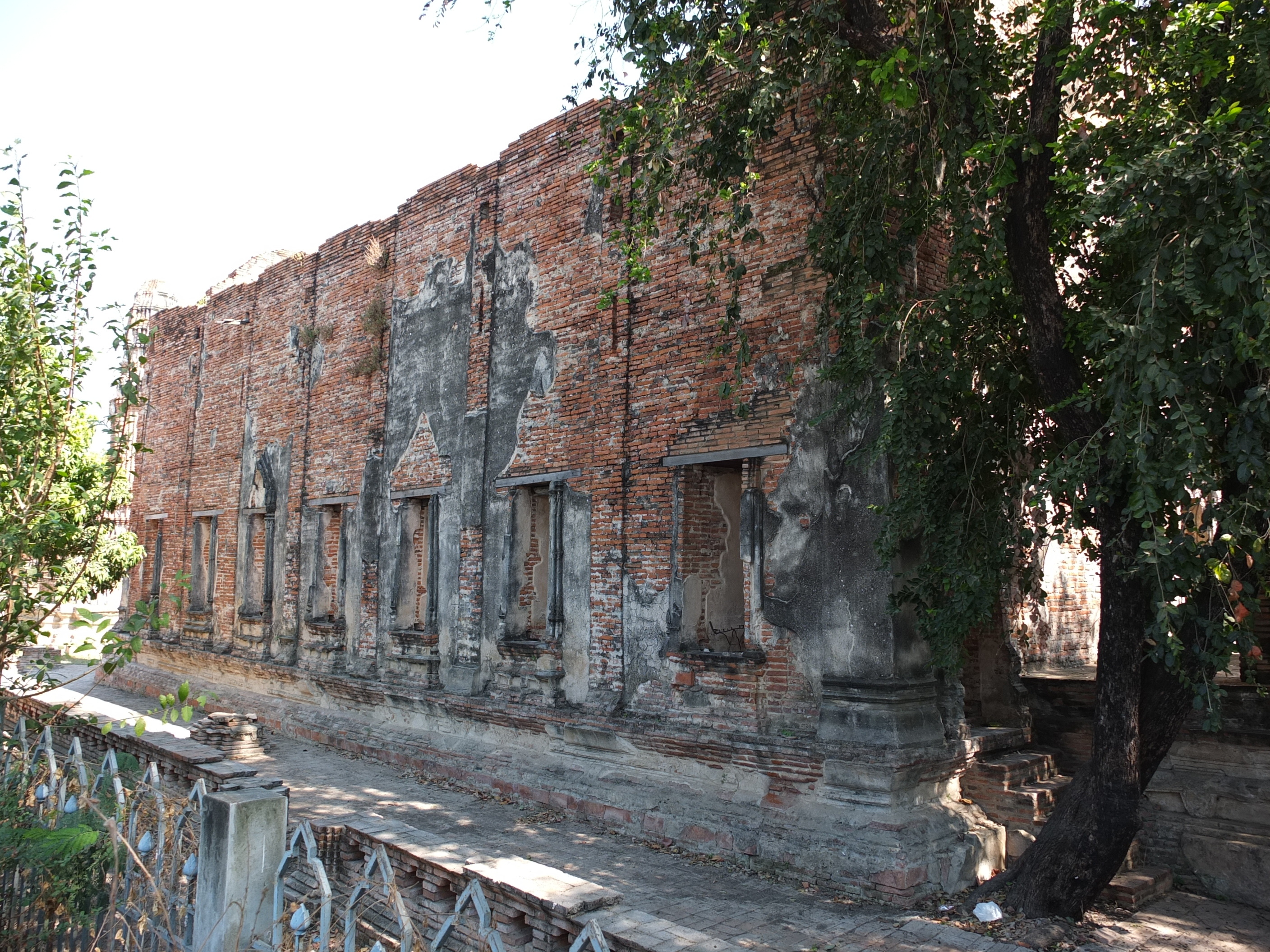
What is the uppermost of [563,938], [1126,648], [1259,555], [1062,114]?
[1062,114]

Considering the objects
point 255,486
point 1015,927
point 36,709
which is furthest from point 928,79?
point 255,486

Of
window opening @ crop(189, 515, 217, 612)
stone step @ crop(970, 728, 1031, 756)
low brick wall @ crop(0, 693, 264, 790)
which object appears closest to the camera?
low brick wall @ crop(0, 693, 264, 790)

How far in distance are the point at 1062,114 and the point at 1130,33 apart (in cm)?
56

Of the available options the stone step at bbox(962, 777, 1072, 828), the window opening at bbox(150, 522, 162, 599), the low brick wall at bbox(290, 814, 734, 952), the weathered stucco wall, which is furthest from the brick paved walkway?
the window opening at bbox(150, 522, 162, 599)

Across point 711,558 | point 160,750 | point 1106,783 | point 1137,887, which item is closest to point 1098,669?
point 1106,783

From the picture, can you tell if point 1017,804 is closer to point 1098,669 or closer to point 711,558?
point 1098,669

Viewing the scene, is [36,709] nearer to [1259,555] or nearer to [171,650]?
[171,650]

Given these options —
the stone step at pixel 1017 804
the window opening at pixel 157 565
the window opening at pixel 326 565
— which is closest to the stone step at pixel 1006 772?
the stone step at pixel 1017 804

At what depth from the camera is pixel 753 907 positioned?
20.1 feet

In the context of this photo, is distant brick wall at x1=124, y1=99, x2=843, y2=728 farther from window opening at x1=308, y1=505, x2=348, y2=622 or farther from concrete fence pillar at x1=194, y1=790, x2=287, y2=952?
concrete fence pillar at x1=194, y1=790, x2=287, y2=952

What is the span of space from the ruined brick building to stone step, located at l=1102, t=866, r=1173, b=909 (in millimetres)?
795

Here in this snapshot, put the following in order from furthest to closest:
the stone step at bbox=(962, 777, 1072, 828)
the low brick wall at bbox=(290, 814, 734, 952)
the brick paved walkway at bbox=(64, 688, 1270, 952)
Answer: the stone step at bbox=(962, 777, 1072, 828) < the brick paved walkway at bbox=(64, 688, 1270, 952) < the low brick wall at bbox=(290, 814, 734, 952)

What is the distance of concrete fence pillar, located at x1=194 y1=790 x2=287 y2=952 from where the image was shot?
13.8 ft

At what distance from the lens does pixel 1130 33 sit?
18.4ft
